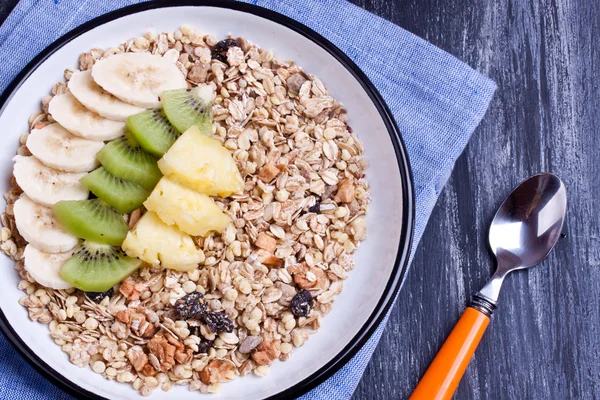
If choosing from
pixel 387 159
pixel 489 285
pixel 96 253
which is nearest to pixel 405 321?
pixel 489 285

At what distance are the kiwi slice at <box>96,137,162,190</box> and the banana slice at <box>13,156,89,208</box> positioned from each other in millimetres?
92

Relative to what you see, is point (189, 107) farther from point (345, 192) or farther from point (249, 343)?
point (249, 343)

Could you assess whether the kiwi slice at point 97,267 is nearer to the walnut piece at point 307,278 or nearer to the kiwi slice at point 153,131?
the kiwi slice at point 153,131

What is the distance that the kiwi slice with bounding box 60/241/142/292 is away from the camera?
154cm

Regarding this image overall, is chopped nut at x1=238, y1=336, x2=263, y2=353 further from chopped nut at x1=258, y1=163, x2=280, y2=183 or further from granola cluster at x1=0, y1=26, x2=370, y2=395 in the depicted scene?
chopped nut at x1=258, y1=163, x2=280, y2=183

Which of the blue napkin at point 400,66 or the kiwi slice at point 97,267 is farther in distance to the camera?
the blue napkin at point 400,66

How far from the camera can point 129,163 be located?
1.56 meters

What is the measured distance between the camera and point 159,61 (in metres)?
1.65

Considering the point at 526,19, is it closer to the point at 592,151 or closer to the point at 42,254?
the point at 592,151

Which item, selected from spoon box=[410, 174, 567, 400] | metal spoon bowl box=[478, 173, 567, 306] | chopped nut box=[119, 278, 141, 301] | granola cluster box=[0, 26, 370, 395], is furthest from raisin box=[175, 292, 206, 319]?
metal spoon bowl box=[478, 173, 567, 306]

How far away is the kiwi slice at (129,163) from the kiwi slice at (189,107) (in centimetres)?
12

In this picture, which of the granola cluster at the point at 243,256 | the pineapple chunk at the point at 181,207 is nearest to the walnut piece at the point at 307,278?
the granola cluster at the point at 243,256

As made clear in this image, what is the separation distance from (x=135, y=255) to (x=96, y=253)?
11 centimetres

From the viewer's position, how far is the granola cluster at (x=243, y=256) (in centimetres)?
159
